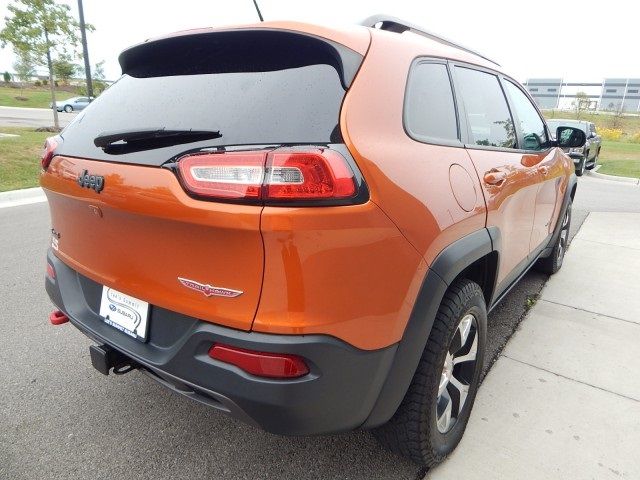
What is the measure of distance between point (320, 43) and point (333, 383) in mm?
1086

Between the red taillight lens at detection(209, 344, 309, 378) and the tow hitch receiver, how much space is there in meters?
0.68

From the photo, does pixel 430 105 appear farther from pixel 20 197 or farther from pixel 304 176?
pixel 20 197

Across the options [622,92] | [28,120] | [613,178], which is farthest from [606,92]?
[28,120]

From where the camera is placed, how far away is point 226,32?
1.66 meters

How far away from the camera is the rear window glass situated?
1.41 meters

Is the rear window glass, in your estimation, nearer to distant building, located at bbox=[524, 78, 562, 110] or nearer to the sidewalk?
the sidewalk

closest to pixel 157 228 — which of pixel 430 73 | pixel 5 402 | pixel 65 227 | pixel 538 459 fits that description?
pixel 65 227

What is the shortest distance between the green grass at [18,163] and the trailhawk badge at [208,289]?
7.31m

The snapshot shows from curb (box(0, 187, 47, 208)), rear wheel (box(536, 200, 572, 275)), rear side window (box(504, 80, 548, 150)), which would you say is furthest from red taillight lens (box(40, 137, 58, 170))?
curb (box(0, 187, 47, 208))

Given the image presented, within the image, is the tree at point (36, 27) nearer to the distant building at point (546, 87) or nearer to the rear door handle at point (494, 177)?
the rear door handle at point (494, 177)

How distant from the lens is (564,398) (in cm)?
254

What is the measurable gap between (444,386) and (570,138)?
2.49 m

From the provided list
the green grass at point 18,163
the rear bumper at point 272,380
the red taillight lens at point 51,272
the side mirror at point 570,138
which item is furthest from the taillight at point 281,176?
the green grass at point 18,163

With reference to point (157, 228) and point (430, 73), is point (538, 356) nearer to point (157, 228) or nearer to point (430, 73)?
point (430, 73)
